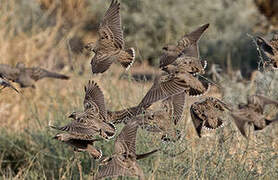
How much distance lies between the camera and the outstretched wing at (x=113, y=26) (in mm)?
3053

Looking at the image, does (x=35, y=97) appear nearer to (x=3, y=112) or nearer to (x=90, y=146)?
(x=3, y=112)

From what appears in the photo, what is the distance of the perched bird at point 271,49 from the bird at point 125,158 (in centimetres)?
80

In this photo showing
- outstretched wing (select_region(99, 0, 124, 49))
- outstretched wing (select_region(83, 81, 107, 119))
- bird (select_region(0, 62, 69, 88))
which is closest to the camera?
outstretched wing (select_region(83, 81, 107, 119))

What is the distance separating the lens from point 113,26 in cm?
310

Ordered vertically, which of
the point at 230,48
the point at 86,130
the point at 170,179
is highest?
the point at 86,130

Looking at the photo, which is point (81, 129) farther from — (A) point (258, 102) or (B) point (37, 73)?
(B) point (37, 73)

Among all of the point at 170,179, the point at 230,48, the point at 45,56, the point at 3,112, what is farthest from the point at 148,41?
the point at 170,179

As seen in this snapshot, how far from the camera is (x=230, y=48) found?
8602 millimetres

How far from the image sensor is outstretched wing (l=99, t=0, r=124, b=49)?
305 centimetres

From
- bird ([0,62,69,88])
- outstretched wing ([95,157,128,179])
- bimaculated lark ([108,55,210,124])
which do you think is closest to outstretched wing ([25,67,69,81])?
bird ([0,62,69,88])

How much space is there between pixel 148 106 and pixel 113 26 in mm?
594

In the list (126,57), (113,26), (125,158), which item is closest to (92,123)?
(125,158)

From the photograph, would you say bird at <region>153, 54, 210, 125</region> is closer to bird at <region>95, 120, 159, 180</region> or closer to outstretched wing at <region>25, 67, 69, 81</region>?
bird at <region>95, 120, 159, 180</region>

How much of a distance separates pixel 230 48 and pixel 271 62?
5877 millimetres
